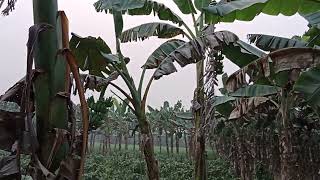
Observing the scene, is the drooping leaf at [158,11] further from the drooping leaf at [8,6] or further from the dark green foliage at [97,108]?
the drooping leaf at [8,6]

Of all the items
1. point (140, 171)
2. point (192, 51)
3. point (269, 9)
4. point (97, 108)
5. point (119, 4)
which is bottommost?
point (140, 171)

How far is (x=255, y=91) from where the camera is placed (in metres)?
4.52

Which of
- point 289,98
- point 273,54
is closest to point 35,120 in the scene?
point 273,54

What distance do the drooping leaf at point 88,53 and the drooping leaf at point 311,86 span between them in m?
1.55

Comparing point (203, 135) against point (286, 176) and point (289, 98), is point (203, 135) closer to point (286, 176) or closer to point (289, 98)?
point (286, 176)

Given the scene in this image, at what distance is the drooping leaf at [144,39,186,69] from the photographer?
3971 mm

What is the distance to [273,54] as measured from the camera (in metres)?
3.02

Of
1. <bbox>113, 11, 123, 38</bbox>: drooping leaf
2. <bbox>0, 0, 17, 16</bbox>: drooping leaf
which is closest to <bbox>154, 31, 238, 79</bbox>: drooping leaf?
<bbox>113, 11, 123, 38</bbox>: drooping leaf

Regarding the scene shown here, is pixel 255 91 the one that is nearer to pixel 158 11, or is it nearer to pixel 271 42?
pixel 271 42

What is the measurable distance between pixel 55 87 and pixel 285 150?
11.8ft

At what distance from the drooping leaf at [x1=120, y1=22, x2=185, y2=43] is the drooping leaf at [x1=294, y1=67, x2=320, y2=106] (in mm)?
1741

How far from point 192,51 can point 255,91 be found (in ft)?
4.44

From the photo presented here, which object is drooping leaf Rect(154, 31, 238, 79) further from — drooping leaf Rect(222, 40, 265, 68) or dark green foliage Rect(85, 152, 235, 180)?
dark green foliage Rect(85, 152, 235, 180)

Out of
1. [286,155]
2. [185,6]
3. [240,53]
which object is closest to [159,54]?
[185,6]
